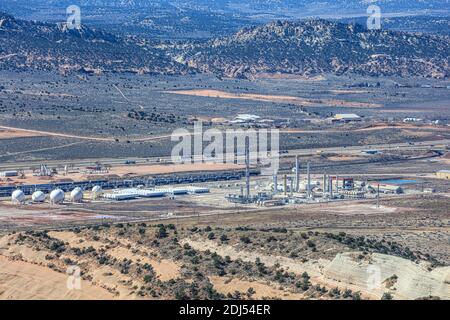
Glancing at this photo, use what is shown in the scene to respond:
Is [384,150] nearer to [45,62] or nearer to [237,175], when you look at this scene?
[237,175]

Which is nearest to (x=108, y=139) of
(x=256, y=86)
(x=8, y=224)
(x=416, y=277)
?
(x=8, y=224)

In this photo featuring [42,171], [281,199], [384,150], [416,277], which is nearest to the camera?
[416,277]

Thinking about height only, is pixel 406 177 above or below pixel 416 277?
below

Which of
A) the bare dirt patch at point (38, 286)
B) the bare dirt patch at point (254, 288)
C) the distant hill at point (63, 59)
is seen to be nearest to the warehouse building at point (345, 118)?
the distant hill at point (63, 59)

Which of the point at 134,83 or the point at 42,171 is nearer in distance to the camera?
the point at 42,171

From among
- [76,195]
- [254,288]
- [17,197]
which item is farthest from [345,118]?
[254,288]

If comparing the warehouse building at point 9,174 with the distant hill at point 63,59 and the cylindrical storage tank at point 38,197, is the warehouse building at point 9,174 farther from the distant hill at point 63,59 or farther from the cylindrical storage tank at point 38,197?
the distant hill at point 63,59

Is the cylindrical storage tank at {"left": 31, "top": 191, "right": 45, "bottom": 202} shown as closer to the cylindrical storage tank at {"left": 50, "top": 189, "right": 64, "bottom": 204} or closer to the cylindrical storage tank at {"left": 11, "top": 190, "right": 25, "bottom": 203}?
the cylindrical storage tank at {"left": 11, "top": 190, "right": 25, "bottom": 203}
